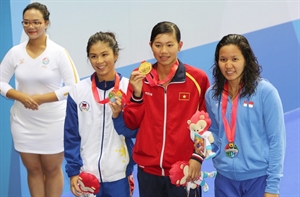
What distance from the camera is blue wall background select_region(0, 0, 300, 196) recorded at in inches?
148

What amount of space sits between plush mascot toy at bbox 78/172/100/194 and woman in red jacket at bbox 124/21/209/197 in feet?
0.89

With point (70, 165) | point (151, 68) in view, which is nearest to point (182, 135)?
point (151, 68)

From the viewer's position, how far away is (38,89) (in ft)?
11.1

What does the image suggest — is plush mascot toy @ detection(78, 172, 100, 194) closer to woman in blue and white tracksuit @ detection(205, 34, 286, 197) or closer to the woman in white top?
woman in blue and white tracksuit @ detection(205, 34, 286, 197)

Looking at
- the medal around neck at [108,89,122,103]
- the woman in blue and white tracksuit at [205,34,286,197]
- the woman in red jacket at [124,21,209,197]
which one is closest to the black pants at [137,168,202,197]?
the woman in red jacket at [124,21,209,197]

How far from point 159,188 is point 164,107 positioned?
17.7 inches

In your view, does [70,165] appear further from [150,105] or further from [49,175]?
→ [49,175]

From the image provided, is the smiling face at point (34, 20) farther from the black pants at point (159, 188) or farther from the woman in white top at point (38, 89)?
the black pants at point (159, 188)

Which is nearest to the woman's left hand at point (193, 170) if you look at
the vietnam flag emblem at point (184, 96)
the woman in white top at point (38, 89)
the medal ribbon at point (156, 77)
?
the vietnam flag emblem at point (184, 96)

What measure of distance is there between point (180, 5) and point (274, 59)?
155 cm

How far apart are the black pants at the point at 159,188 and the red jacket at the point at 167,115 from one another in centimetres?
4

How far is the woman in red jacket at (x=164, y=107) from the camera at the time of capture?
2.70 m

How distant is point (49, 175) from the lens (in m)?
3.66

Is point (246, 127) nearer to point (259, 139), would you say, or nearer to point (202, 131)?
point (259, 139)
